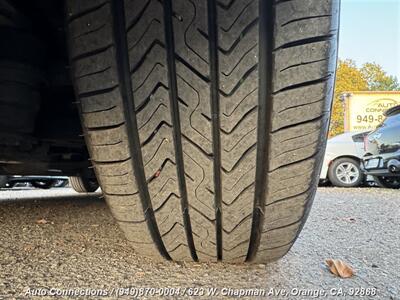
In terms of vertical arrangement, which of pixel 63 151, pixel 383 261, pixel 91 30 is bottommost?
pixel 383 261

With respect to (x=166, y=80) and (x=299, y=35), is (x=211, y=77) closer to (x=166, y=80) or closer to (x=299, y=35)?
(x=166, y=80)

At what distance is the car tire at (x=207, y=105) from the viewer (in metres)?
0.88

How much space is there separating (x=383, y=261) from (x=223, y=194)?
0.76 metres

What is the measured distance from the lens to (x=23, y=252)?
1406 millimetres

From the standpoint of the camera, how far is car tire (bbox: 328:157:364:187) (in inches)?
269

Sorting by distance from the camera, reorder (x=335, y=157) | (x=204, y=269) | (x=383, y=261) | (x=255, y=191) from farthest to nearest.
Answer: (x=335, y=157), (x=383, y=261), (x=204, y=269), (x=255, y=191)

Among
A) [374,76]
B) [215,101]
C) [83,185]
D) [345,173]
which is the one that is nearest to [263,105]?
[215,101]

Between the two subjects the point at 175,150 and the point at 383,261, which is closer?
the point at 175,150

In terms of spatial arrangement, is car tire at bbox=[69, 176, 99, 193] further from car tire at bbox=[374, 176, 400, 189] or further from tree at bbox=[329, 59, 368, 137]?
tree at bbox=[329, 59, 368, 137]

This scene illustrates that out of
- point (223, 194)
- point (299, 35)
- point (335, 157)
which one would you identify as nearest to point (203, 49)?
point (299, 35)

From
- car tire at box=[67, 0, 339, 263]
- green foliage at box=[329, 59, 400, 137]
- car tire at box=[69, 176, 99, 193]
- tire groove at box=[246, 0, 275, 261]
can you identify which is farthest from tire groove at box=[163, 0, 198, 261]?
green foliage at box=[329, 59, 400, 137]

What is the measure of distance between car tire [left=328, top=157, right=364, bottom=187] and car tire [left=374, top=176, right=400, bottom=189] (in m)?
0.47

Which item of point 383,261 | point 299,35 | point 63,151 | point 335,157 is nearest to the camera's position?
point 299,35

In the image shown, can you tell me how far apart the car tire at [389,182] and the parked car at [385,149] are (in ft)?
1.75
